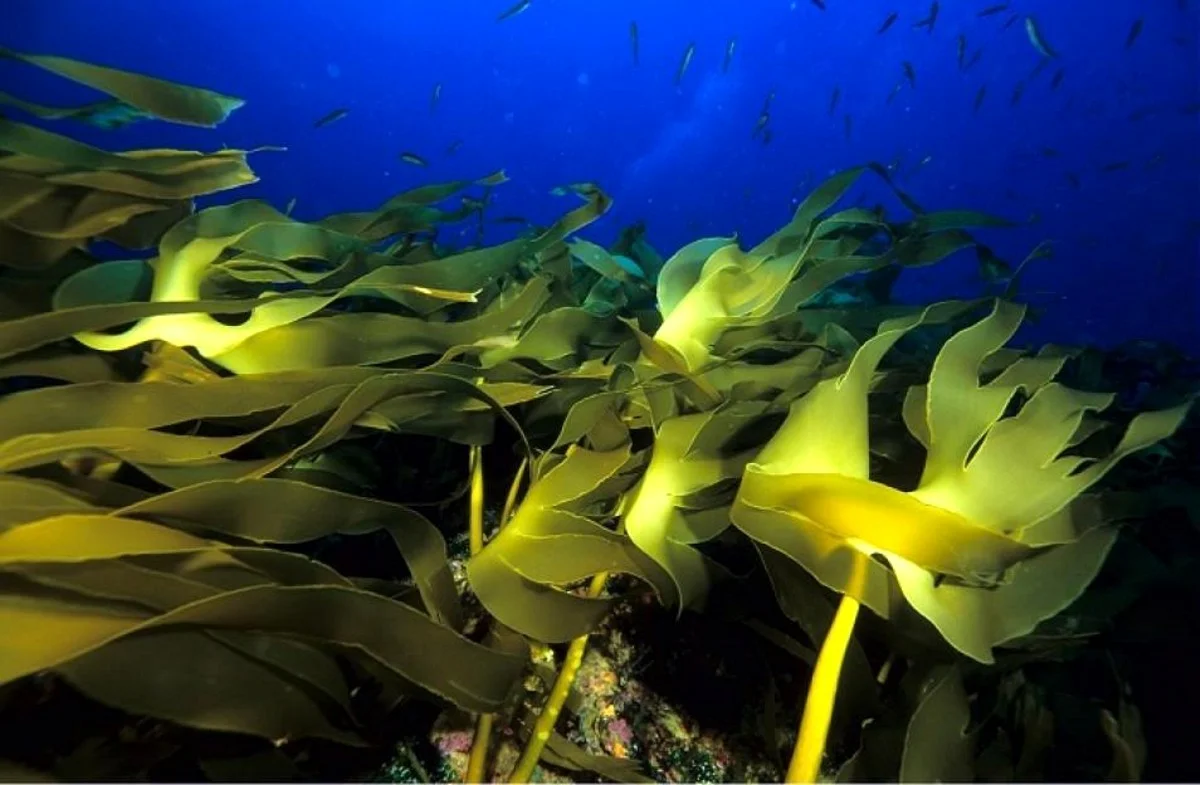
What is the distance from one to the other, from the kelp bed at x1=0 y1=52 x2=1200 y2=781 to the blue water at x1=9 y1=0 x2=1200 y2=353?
42.1 ft

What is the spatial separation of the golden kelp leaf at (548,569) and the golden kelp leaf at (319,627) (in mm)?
77

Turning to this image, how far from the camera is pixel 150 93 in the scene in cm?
107

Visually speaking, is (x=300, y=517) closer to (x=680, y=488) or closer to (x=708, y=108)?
(x=680, y=488)

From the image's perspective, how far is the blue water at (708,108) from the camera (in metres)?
16.1

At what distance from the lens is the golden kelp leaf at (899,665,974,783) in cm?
74

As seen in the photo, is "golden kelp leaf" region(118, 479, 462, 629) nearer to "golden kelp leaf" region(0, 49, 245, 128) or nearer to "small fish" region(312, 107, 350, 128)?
"golden kelp leaf" region(0, 49, 245, 128)

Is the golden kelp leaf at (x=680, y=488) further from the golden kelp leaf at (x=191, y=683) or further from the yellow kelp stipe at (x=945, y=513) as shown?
the golden kelp leaf at (x=191, y=683)

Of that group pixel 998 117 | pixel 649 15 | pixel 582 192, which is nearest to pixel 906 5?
pixel 998 117

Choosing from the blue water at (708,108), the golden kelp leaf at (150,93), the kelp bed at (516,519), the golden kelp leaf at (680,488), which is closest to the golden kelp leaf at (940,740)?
the kelp bed at (516,519)

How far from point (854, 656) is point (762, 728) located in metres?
0.27

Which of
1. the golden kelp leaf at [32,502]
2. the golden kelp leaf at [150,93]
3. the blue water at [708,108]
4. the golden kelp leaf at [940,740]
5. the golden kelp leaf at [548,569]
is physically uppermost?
the blue water at [708,108]

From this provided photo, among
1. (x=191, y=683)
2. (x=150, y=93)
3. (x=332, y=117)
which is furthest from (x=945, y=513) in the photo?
(x=332, y=117)

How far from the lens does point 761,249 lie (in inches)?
52.1

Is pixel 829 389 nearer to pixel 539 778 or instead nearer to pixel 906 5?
pixel 539 778
